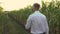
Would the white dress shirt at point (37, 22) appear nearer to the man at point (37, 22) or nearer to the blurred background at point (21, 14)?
the man at point (37, 22)

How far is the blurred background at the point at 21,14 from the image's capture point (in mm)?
7590

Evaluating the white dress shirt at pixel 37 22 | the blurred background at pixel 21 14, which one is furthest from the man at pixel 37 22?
the blurred background at pixel 21 14

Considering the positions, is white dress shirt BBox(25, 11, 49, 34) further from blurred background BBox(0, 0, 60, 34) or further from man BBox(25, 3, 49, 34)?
blurred background BBox(0, 0, 60, 34)

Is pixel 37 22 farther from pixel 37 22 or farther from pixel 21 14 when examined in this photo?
pixel 21 14

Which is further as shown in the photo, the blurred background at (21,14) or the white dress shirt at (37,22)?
the blurred background at (21,14)

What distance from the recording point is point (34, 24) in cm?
421

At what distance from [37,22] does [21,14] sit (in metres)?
6.07

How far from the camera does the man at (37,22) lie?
13.7 ft

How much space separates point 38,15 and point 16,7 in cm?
801

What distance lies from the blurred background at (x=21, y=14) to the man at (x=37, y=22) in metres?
3.22

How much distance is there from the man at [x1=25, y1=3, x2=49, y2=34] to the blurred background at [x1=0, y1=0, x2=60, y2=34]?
3224 mm

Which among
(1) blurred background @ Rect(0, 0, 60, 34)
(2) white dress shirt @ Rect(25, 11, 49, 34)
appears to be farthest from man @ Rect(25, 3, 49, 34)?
(1) blurred background @ Rect(0, 0, 60, 34)

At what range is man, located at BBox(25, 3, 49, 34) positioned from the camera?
13.7ft

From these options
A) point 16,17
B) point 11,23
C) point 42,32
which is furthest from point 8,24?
point 42,32
